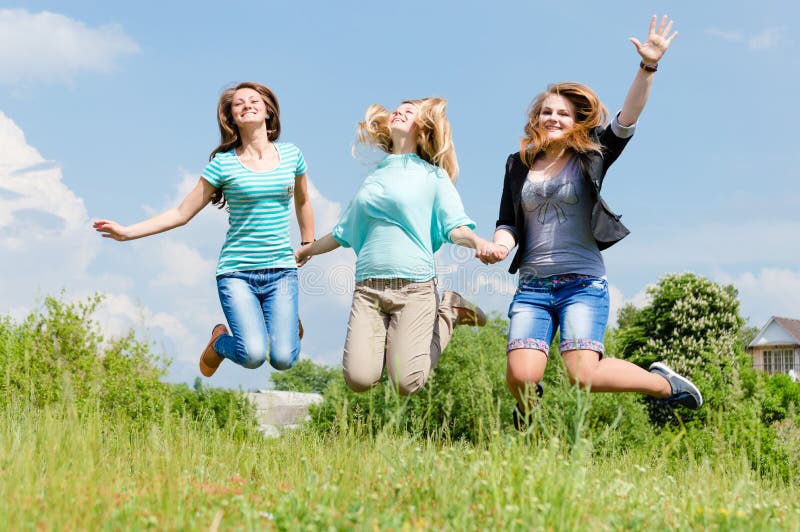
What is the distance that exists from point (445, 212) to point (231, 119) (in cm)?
211

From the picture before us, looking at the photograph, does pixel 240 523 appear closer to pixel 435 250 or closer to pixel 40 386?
pixel 435 250

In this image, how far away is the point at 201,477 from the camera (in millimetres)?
4227

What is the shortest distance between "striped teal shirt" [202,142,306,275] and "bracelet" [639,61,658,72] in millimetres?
2757

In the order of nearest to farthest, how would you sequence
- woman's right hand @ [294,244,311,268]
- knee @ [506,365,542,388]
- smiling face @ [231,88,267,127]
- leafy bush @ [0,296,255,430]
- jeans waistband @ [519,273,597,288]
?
knee @ [506,365,542,388] < jeans waistband @ [519,273,597,288] < smiling face @ [231,88,267,127] < woman's right hand @ [294,244,311,268] < leafy bush @ [0,296,255,430]

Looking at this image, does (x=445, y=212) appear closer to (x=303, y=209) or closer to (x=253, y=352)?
(x=303, y=209)

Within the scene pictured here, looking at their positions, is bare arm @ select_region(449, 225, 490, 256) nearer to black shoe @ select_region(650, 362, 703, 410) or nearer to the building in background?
black shoe @ select_region(650, 362, 703, 410)

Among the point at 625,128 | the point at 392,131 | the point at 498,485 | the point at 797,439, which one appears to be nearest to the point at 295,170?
the point at 392,131

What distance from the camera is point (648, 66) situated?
209 inches

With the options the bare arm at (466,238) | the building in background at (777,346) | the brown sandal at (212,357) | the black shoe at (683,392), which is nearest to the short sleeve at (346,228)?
the bare arm at (466,238)

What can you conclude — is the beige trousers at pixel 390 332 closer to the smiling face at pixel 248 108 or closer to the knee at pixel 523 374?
the knee at pixel 523 374

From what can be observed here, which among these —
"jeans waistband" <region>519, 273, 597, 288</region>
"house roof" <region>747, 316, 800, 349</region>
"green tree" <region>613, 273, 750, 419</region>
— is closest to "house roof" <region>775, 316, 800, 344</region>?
"house roof" <region>747, 316, 800, 349</region>

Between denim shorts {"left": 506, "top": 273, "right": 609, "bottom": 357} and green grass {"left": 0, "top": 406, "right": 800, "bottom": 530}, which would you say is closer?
green grass {"left": 0, "top": 406, "right": 800, "bottom": 530}

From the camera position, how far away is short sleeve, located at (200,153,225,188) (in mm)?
6254

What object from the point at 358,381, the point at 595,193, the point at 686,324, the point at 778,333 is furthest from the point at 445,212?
the point at 778,333
